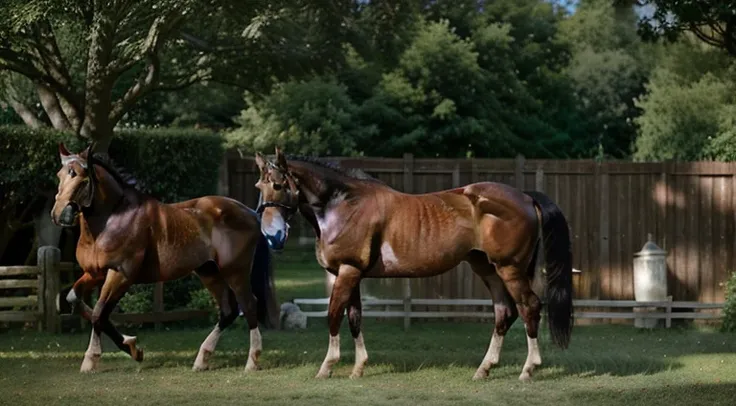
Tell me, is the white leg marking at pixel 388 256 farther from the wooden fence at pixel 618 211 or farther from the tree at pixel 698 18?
the tree at pixel 698 18

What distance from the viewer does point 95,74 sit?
1460 centimetres

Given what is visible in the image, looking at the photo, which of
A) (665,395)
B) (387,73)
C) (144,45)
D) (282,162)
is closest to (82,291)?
(282,162)

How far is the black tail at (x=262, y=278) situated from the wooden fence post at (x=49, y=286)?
3.60 meters

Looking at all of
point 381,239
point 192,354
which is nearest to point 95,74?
point 192,354

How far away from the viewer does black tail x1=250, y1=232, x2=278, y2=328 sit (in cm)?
1138

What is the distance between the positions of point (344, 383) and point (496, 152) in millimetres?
27496

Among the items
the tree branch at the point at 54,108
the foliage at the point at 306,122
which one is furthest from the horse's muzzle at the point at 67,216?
the foliage at the point at 306,122

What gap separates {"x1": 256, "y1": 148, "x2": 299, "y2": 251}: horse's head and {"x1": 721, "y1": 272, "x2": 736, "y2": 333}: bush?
6.65m

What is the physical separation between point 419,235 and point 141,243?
2.69 m

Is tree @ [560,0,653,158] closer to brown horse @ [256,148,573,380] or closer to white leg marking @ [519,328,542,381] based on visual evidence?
brown horse @ [256,148,573,380]

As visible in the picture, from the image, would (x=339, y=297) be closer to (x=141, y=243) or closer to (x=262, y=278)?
(x=262, y=278)

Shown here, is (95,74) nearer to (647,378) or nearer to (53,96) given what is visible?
(53,96)

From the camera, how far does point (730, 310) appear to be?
14.1 metres

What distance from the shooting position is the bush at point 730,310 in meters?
14.0
